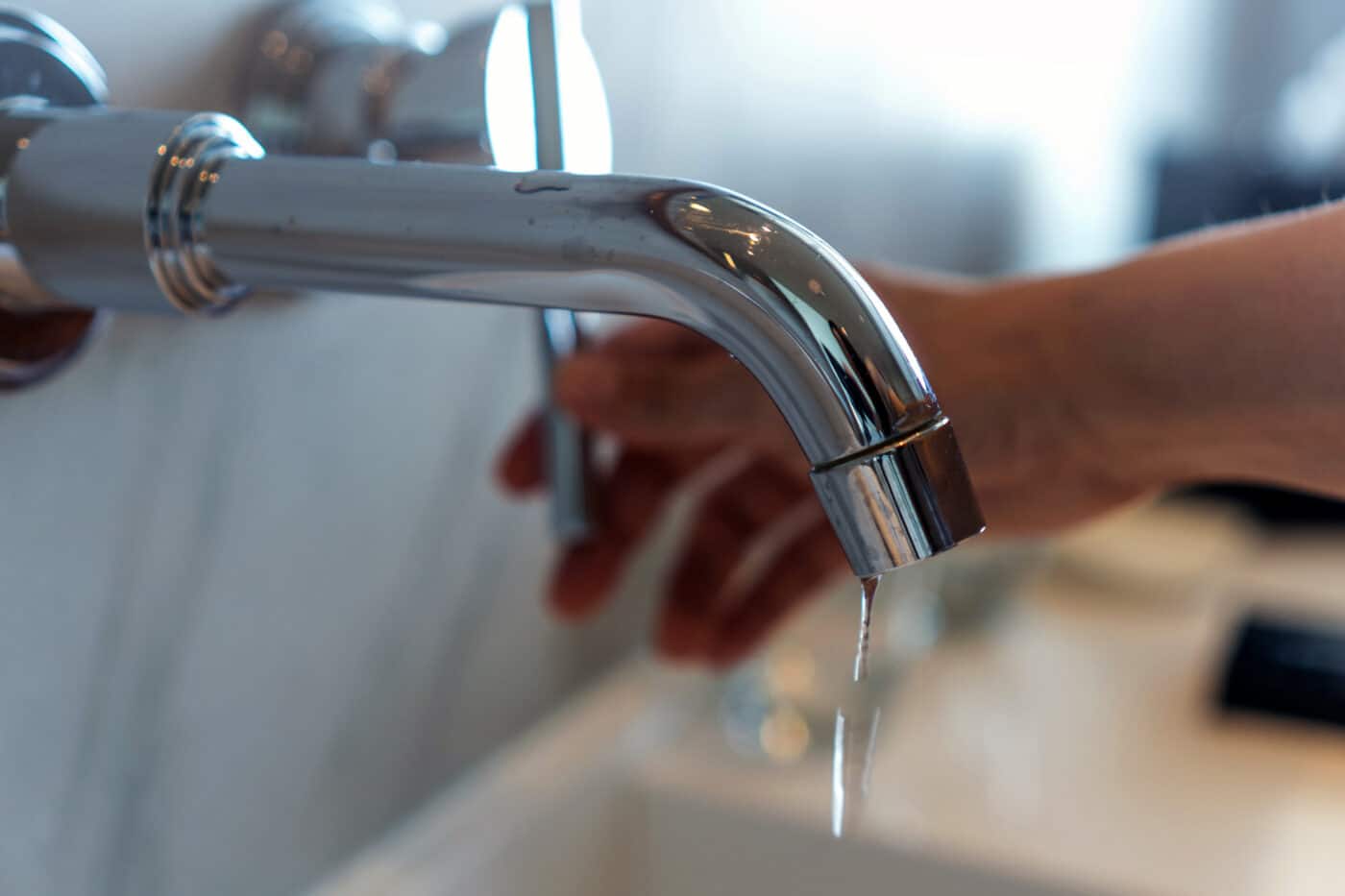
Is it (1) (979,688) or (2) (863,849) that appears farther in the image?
(1) (979,688)

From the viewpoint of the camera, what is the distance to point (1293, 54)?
4.67ft

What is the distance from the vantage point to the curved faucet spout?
0.17 metres

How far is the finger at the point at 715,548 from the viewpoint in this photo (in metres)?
0.46

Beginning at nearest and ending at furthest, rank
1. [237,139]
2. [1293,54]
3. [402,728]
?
1. [237,139]
2. [402,728]
3. [1293,54]

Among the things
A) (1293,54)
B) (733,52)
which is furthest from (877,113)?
(1293,54)

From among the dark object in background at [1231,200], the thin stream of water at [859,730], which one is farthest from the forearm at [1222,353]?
the dark object in background at [1231,200]

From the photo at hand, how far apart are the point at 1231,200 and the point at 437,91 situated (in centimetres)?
73

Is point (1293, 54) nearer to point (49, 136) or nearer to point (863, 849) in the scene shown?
point (863, 849)

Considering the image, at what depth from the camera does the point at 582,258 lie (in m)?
0.18

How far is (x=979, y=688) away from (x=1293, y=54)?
3.73 feet

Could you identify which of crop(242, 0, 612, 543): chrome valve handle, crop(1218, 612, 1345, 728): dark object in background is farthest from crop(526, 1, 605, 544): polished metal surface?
crop(1218, 612, 1345, 728): dark object in background

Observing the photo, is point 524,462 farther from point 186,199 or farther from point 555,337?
point 186,199

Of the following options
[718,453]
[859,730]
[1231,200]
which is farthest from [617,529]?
[1231,200]

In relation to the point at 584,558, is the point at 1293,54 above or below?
above
